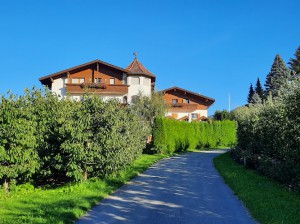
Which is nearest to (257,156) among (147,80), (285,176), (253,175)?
(253,175)

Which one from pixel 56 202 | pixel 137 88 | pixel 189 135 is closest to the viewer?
pixel 56 202

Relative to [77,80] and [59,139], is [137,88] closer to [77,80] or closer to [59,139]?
[77,80]

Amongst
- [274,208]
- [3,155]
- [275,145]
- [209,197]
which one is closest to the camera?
[274,208]

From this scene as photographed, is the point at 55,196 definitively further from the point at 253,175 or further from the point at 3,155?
the point at 253,175

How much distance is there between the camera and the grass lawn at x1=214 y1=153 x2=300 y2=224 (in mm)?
7602

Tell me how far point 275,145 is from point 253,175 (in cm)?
160

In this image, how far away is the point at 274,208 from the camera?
835 cm

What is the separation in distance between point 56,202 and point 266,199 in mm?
5706

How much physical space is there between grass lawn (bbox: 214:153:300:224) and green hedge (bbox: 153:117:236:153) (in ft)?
50.8

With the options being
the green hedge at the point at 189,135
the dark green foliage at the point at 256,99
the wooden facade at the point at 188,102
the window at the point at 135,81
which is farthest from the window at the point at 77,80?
the dark green foliage at the point at 256,99

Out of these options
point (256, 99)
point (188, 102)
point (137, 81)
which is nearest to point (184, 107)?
point (188, 102)

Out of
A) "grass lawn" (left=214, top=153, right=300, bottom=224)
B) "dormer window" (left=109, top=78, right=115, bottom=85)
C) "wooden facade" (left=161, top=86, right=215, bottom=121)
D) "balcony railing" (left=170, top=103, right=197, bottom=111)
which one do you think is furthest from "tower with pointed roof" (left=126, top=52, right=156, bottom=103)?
"grass lawn" (left=214, top=153, right=300, bottom=224)

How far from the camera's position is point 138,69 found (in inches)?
1671

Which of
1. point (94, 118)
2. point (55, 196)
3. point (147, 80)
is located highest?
point (147, 80)
